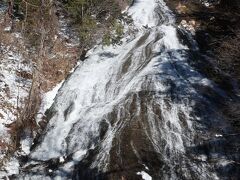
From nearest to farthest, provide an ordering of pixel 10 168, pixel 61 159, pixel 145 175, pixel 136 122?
1. pixel 145 175
2. pixel 10 168
3. pixel 61 159
4. pixel 136 122

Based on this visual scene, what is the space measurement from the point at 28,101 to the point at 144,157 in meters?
4.69

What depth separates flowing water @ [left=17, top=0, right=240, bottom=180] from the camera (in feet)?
33.8

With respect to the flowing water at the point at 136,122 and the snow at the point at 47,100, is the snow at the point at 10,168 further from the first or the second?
the snow at the point at 47,100

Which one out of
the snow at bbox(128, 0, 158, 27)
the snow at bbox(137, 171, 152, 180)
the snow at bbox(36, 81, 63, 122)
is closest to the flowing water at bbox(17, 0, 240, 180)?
the snow at bbox(137, 171, 152, 180)

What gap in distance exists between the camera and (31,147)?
12266 millimetres

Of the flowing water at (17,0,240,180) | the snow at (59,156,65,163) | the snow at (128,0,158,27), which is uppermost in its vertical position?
the snow at (128,0,158,27)

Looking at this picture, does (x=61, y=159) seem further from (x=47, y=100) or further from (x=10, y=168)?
(x=47, y=100)

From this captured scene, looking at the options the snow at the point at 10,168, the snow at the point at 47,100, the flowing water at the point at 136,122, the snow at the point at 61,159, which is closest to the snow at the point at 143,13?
the flowing water at the point at 136,122

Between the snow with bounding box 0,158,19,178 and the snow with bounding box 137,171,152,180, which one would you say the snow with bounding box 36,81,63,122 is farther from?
the snow with bounding box 137,171,152,180

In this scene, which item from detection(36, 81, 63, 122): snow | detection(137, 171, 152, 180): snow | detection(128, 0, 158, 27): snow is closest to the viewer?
detection(137, 171, 152, 180): snow

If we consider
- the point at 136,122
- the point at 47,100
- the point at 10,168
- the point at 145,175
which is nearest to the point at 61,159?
the point at 10,168

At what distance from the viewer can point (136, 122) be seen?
1161 cm

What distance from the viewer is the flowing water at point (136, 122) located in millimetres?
10312

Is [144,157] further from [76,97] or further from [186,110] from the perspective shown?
[76,97]
